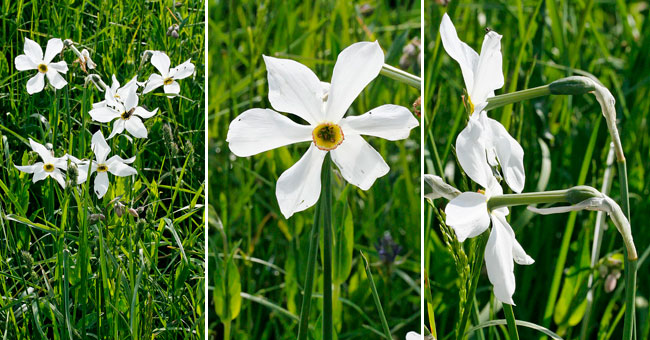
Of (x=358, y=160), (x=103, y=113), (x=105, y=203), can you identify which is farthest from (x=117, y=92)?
(x=358, y=160)

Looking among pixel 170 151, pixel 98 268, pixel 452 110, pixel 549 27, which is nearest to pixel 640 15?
pixel 549 27

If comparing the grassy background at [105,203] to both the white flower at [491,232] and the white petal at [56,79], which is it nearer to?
the white petal at [56,79]

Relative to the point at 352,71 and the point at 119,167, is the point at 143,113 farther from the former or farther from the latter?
the point at 352,71

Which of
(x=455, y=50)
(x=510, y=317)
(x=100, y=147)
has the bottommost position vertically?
(x=510, y=317)

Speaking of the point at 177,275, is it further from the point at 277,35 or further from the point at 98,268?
the point at 277,35

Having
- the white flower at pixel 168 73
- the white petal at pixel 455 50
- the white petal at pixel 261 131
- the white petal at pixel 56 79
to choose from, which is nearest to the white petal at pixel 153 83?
the white flower at pixel 168 73

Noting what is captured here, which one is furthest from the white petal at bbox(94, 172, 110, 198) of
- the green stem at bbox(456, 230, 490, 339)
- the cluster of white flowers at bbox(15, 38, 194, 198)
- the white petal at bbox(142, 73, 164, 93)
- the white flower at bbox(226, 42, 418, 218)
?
the green stem at bbox(456, 230, 490, 339)
